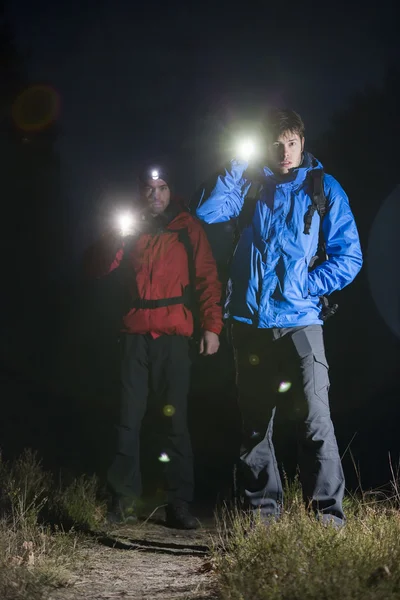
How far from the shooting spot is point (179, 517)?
17.7 ft

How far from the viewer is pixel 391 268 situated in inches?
554

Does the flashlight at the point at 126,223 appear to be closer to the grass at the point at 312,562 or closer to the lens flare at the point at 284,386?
the lens flare at the point at 284,386

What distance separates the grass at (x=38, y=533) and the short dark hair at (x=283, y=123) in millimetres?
2727

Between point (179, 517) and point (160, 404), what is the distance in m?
0.87

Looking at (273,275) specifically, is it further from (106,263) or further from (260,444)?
(106,263)

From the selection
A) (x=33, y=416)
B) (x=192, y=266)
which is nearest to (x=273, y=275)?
(x=192, y=266)

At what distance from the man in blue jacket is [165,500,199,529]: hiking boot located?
1.03m

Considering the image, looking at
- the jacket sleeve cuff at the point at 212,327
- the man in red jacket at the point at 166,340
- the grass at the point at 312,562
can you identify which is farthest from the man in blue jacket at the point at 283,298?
the man in red jacket at the point at 166,340

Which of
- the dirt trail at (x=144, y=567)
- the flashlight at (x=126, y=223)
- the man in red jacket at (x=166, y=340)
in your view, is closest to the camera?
the dirt trail at (x=144, y=567)

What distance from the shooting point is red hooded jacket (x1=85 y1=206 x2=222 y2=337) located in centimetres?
553

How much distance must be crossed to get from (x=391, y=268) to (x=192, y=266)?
9.21 meters

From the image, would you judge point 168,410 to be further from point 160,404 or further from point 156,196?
point 156,196

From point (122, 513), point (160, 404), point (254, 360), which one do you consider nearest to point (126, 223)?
point (160, 404)

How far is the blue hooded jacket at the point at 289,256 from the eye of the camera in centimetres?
431
